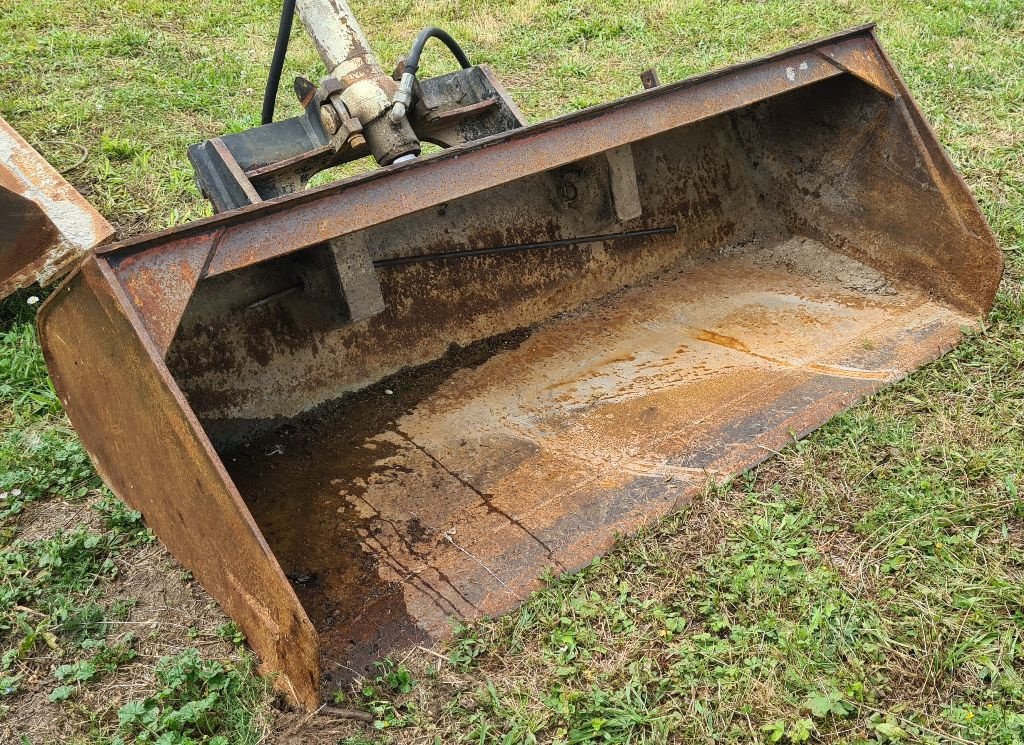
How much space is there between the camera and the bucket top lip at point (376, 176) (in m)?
2.18

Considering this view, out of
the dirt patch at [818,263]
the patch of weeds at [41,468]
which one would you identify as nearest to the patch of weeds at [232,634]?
the patch of weeds at [41,468]

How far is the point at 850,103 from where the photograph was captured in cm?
372

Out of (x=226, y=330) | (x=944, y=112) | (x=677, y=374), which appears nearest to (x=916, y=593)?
(x=677, y=374)

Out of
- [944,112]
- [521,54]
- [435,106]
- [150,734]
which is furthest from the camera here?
[521,54]

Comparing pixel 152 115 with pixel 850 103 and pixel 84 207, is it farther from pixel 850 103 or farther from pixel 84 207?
pixel 850 103

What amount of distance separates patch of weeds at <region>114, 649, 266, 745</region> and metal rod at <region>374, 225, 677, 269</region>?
158cm

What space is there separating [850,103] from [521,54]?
12.8 ft

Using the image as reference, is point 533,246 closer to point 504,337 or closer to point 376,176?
point 504,337

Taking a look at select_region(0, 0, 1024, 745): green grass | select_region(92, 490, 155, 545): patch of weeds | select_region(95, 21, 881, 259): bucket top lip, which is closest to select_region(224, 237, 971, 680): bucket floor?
select_region(0, 0, 1024, 745): green grass

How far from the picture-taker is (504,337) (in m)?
3.79

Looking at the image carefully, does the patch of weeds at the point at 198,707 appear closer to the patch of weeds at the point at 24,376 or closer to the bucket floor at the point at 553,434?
the bucket floor at the point at 553,434

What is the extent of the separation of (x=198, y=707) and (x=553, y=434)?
56.7 inches

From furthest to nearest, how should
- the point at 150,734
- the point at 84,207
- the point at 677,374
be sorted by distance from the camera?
the point at 84,207, the point at 677,374, the point at 150,734

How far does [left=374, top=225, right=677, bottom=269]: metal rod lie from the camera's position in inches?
138
